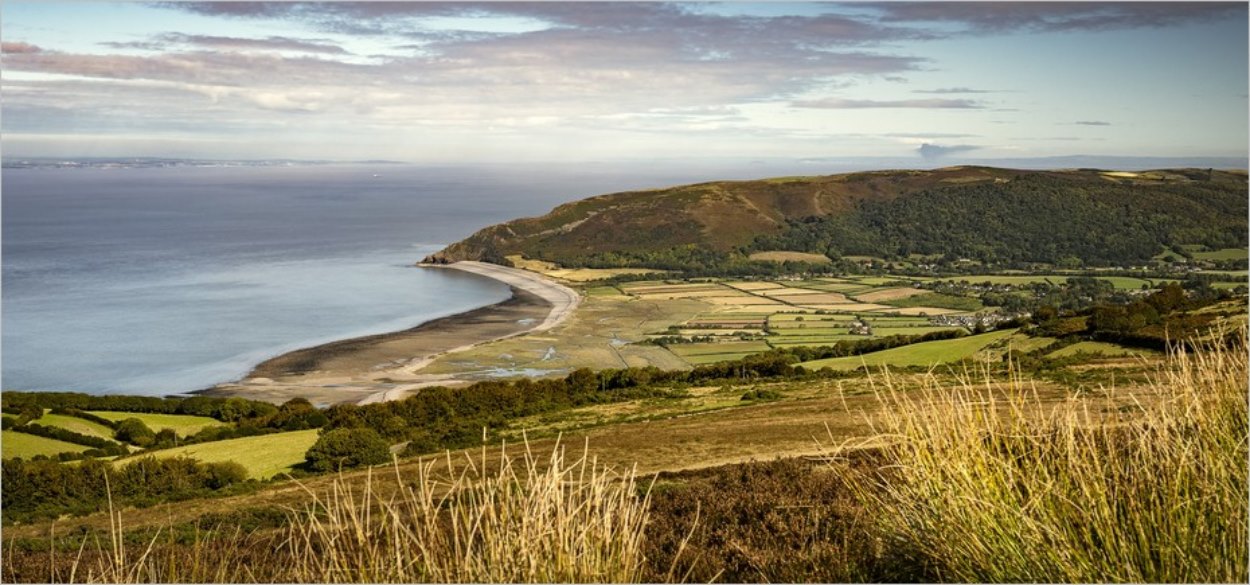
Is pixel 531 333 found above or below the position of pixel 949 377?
below

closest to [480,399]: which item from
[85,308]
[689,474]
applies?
[689,474]

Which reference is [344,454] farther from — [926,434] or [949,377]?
[926,434]

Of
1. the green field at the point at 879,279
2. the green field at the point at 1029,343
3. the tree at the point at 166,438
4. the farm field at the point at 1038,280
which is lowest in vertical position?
the green field at the point at 879,279

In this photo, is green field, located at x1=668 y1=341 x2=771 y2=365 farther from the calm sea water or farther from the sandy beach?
the calm sea water

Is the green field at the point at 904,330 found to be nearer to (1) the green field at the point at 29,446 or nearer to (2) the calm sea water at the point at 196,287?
(2) the calm sea water at the point at 196,287

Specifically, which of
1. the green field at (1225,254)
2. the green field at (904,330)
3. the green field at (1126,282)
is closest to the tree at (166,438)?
the green field at (904,330)

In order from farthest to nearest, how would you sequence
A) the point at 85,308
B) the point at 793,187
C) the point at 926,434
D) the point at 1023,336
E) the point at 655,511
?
the point at 793,187 → the point at 85,308 → the point at 1023,336 → the point at 655,511 → the point at 926,434
